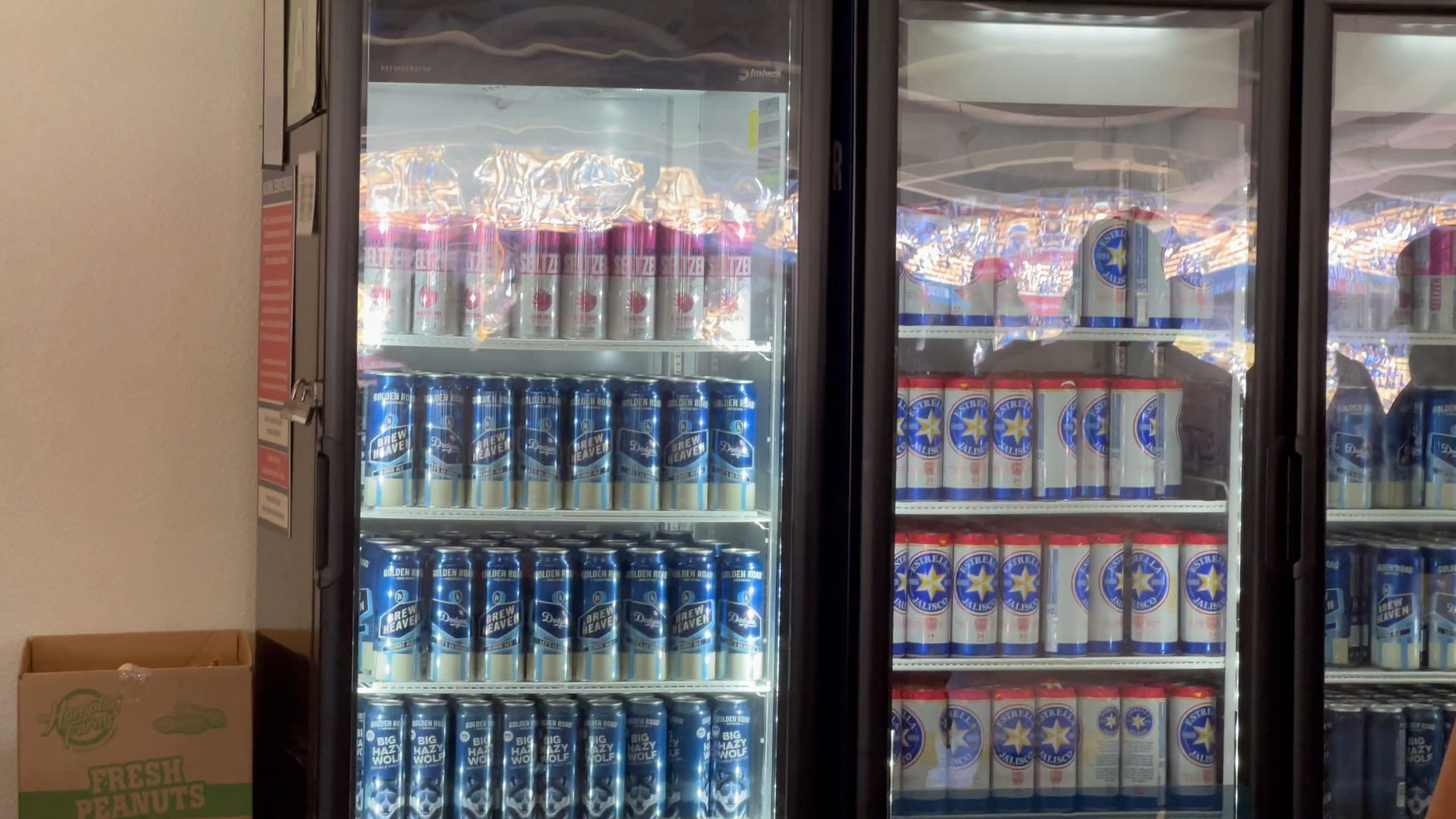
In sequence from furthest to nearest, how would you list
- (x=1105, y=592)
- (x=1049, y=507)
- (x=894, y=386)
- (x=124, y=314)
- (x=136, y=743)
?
(x=124, y=314) → (x=1105, y=592) → (x=1049, y=507) → (x=136, y=743) → (x=894, y=386)

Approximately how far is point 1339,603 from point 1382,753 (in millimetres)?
284

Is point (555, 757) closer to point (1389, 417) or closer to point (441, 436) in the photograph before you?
point (441, 436)

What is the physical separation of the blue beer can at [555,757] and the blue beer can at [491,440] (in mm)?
365

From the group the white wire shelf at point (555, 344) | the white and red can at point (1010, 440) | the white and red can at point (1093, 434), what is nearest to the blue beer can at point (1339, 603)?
the white and red can at point (1093, 434)

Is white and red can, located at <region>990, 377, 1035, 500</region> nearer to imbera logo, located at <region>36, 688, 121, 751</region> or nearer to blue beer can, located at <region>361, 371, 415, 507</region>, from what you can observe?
blue beer can, located at <region>361, 371, 415, 507</region>

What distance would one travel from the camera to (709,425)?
2.35 m

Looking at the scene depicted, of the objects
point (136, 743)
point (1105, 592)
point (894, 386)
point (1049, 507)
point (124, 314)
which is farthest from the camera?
point (124, 314)

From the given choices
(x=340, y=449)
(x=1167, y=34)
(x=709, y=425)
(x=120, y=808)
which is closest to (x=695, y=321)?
(x=709, y=425)

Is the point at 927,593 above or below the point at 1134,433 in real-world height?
below

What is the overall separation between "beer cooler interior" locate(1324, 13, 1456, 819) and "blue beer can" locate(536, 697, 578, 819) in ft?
4.47

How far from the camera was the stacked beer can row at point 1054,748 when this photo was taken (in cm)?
244

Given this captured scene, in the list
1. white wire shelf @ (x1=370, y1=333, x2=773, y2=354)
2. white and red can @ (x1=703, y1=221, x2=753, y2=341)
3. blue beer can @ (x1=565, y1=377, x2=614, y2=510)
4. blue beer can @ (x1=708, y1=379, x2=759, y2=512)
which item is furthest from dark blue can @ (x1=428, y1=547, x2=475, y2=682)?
white and red can @ (x1=703, y1=221, x2=753, y2=341)

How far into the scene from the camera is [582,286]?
2320mm

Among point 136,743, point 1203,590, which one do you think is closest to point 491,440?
point 136,743
